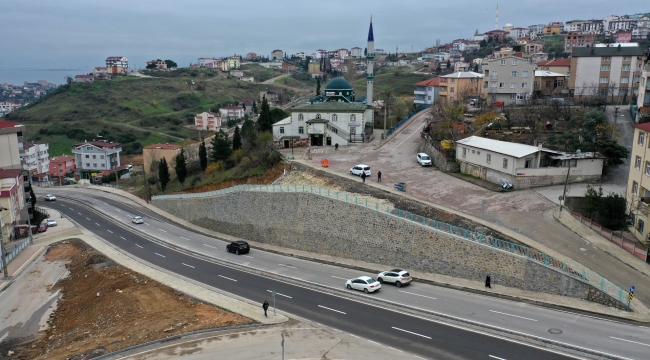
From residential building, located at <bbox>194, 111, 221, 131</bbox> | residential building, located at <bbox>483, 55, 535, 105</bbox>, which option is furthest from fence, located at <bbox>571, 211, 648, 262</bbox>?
residential building, located at <bbox>194, 111, 221, 131</bbox>

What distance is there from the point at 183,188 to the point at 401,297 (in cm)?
3845

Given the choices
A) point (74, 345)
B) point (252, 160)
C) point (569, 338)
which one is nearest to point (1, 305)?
point (74, 345)

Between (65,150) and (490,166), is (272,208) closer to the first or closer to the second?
(490,166)

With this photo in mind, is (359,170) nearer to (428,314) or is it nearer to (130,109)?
(428,314)

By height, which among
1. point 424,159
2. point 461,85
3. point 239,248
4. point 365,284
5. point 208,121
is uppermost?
point 461,85

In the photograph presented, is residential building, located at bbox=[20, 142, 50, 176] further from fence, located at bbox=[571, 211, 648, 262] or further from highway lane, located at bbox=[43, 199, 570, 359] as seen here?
fence, located at bbox=[571, 211, 648, 262]

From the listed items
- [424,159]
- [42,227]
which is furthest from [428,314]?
[42,227]

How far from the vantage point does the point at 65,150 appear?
112188mm

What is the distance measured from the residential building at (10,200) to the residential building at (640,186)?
162 ft

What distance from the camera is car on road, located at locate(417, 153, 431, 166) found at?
44406 mm

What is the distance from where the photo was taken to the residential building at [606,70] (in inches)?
2544

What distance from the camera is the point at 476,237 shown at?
27.8 m

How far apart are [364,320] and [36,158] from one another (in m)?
93.4

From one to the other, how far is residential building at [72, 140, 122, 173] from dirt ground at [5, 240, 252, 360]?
66661 millimetres
